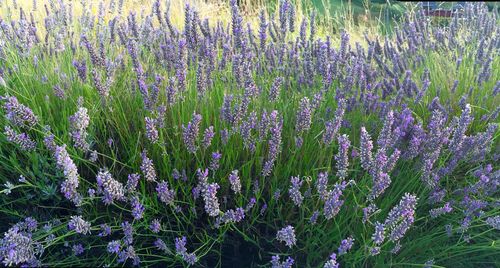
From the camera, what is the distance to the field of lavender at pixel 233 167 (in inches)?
57.5

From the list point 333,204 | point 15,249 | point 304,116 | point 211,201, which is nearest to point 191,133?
point 211,201

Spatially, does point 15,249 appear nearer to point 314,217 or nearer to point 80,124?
point 80,124

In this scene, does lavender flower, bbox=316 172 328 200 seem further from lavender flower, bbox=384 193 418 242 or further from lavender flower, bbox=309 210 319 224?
lavender flower, bbox=384 193 418 242

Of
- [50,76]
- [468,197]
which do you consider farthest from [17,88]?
[468,197]

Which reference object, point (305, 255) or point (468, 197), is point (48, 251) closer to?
point (305, 255)

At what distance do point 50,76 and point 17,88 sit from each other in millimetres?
177

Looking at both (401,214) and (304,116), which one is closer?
(401,214)

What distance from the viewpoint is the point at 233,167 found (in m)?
1.73

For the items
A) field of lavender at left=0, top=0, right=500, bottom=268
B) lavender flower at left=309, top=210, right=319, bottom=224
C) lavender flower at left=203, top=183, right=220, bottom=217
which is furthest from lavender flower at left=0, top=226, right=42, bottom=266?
lavender flower at left=309, top=210, right=319, bottom=224

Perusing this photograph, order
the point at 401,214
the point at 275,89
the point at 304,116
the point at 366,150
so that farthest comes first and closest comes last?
the point at 275,89 < the point at 304,116 < the point at 366,150 < the point at 401,214

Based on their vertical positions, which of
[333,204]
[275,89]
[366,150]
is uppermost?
[275,89]

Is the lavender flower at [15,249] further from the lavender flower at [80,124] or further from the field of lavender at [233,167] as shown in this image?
the lavender flower at [80,124]

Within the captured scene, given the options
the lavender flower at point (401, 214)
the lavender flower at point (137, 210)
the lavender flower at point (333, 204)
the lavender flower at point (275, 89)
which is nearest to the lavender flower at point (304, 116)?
the lavender flower at point (275, 89)

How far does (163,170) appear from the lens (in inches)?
68.4
